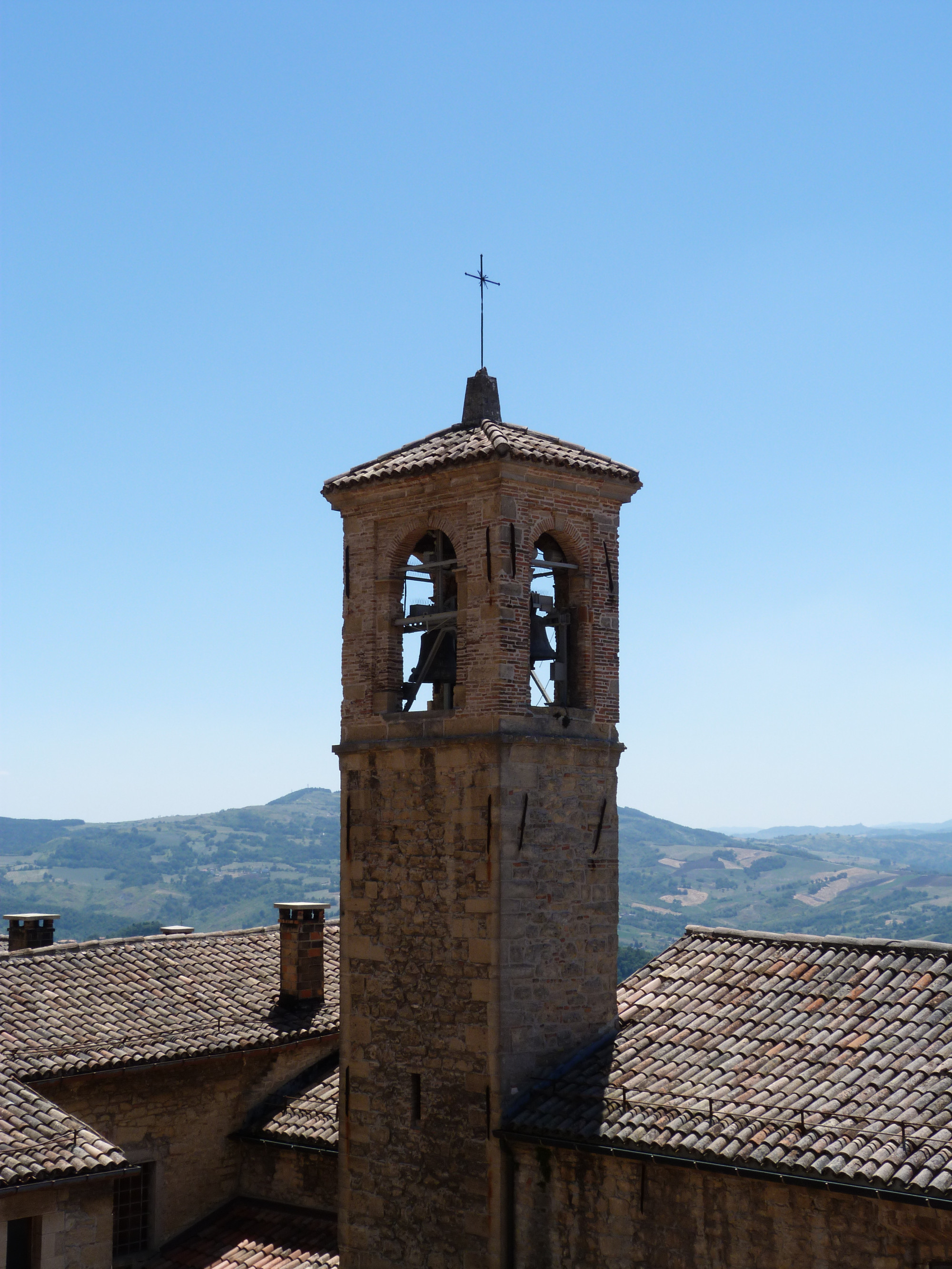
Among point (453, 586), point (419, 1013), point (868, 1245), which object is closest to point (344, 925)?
point (419, 1013)

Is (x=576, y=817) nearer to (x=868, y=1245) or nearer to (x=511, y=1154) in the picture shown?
(x=511, y=1154)

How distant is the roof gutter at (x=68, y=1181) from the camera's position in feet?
49.8

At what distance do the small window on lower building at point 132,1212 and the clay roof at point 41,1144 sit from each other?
3.11m

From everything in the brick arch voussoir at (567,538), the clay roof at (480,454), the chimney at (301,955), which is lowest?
the chimney at (301,955)

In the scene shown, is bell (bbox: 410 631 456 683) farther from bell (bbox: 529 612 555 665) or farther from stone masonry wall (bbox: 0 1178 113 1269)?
stone masonry wall (bbox: 0 1178 113 1269)

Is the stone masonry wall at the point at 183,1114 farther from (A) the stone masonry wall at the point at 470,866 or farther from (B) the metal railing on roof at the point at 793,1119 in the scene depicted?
(B) the metal railing on roof at the point at 793,1119

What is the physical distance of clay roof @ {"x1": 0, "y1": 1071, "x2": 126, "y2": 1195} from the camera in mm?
15430

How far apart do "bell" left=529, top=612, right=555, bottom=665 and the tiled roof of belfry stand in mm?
4045

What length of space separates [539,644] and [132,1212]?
9.75m

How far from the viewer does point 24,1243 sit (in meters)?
16.0

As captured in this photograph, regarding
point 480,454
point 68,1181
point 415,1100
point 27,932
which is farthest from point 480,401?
point 27,932

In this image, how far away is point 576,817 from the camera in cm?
1728

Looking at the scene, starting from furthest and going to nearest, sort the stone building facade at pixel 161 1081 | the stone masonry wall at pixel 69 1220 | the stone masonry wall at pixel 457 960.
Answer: the stone building facade at pixel 161 1081, the stone masonry wall at pixel 457 960, the stone masonry wall at pixel 69 1220

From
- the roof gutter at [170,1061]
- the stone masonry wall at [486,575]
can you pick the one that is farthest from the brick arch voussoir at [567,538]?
the roof gutter at [170,1061]
